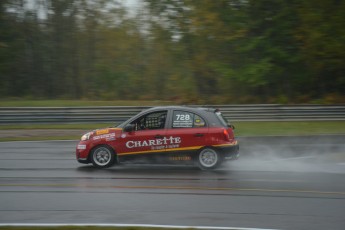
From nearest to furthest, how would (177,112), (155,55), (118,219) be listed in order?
1. (118,219)
2. (177,112)
3. (155,55)

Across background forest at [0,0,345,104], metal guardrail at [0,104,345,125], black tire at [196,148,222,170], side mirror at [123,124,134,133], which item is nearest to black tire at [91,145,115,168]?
side mirror at [123,124,134,133]

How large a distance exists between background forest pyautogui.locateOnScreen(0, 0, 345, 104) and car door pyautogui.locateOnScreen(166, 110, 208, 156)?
1585 cm

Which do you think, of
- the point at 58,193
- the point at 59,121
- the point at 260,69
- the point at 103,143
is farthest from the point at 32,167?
the point at 260,69

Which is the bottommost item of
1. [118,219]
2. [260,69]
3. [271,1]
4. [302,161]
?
[118,219]

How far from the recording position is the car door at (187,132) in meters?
12.6

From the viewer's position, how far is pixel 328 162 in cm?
1388

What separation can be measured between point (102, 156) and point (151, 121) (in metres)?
1.52

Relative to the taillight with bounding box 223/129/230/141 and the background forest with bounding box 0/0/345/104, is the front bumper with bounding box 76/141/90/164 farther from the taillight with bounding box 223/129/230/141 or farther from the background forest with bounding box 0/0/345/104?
the background forest with bounding box 0/0/345/104

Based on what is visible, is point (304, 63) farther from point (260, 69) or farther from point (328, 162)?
point (328, 162)

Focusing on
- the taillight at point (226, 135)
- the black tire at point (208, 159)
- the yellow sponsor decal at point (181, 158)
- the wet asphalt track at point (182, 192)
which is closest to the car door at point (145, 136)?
the yellow sponsor decal at point (181, 158)

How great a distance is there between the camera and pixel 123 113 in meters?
24.2

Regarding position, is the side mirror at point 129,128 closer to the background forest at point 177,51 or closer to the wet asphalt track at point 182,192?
the wet asphalt track at point 182,192

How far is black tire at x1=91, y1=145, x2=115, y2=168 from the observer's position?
42.1 feet

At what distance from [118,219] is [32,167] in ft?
20.1
